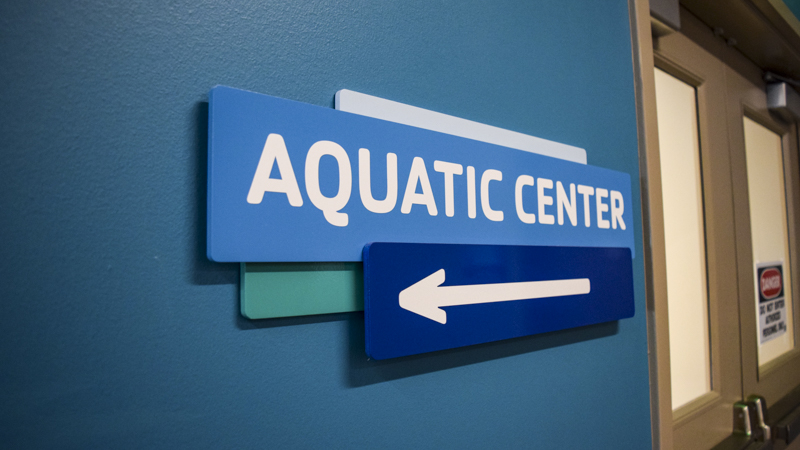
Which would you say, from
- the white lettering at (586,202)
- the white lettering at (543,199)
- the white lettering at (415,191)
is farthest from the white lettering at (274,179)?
the white lettering at (586,202)

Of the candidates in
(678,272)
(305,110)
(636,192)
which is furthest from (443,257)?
(678,272)

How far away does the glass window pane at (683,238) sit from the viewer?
43.7 inches

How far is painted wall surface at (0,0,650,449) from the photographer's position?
0.31 m

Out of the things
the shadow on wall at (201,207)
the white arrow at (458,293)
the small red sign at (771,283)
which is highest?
the shadow on wall at (201,207)

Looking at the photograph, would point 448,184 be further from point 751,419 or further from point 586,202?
point 751,419

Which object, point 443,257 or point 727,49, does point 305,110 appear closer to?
point 443,257

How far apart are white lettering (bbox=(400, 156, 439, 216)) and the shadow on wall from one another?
0.64ft

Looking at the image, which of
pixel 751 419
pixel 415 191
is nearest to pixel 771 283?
pixel 751 419

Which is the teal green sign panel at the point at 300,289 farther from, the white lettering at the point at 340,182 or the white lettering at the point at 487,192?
the white lettering at the point at 487,192

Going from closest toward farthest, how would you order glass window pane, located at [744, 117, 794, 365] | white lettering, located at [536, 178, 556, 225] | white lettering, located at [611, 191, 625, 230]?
white lettering, located at [536, 178, 556, 225] < white lettering, located at [611, 191, 625, 230] < glass window pane, located at [744, 117, 794, 365]

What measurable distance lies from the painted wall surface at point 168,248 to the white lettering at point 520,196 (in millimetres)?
132

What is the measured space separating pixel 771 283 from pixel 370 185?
1764 mm

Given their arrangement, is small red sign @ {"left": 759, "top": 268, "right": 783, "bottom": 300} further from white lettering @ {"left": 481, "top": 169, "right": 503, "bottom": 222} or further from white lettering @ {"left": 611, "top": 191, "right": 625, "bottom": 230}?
white lettering @ {"left": 481, "top": 169, "right": 503, "bottom": 222}

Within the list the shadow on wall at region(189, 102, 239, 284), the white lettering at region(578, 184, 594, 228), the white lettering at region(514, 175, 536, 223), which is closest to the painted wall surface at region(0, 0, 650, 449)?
the shadow on wall at region(189, 102, 239, 284)
